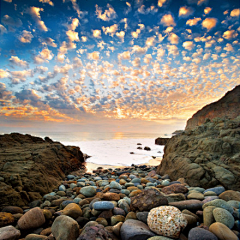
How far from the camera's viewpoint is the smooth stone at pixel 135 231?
2104 millimetres

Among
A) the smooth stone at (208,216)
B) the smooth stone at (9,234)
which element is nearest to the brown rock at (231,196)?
the smooth stone at (208,216)

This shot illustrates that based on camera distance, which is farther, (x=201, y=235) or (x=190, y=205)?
(x=190, y=205)

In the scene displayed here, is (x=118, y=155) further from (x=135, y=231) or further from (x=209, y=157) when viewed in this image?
(x=135, y=231)

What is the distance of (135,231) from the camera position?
2.17 meters

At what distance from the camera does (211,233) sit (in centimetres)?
195

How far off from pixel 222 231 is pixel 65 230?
2.22 meters

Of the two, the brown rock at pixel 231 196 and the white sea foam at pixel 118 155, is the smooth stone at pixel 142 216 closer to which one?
the brown rock at pixel 231 196

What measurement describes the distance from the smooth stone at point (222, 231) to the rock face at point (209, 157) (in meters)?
2.48

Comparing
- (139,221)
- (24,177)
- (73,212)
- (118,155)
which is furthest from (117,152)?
(139,221)

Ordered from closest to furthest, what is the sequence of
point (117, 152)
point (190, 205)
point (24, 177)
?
point (190, 205)
point (24, 177)
point (117, 152)

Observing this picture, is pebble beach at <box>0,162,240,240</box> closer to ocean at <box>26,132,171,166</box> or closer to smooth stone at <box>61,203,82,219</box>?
smooth stone at <box>61,203,82,219</box>

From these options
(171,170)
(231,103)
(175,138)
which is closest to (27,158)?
(171,170)

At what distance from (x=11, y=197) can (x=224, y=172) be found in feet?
18.8

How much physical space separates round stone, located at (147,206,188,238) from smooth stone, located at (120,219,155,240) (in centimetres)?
10
